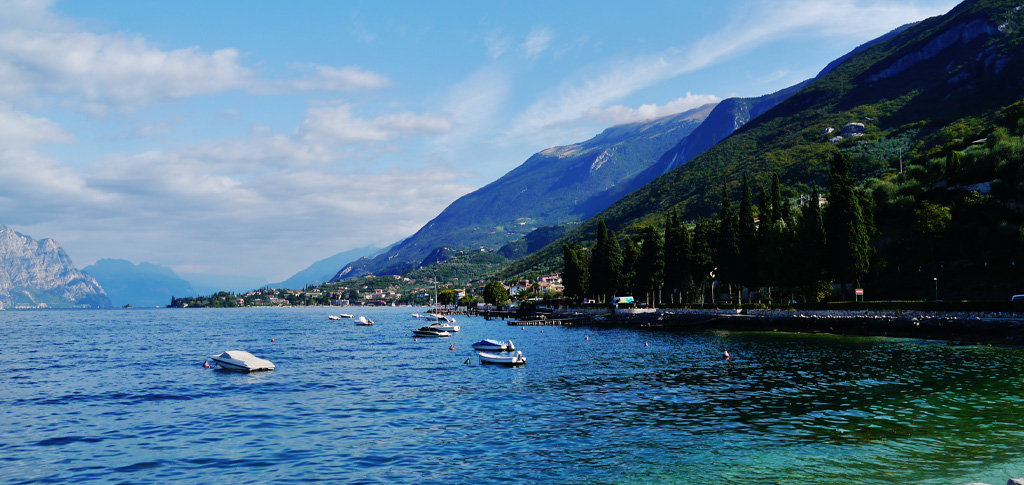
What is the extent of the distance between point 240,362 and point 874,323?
2785 inches

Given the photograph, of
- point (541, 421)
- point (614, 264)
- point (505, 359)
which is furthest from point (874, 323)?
point (614, 264)

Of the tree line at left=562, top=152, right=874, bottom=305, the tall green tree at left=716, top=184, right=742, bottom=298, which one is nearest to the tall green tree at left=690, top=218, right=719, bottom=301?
the tree line at left=562, top=152, right=874, bottom=305

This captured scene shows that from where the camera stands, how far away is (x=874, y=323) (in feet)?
243

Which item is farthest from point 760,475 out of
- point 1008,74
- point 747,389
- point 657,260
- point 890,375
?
point 1008,74

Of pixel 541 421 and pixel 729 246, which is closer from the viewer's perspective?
pixel 541 421

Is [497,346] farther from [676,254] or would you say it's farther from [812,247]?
[676,254]

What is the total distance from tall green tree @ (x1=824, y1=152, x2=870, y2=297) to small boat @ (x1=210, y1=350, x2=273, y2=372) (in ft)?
239

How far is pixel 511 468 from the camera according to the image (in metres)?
21.2

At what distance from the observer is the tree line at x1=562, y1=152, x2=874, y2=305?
83.8 metres

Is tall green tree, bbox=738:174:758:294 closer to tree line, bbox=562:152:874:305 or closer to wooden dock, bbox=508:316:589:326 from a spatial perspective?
tree line, bbox=562:152:874:305

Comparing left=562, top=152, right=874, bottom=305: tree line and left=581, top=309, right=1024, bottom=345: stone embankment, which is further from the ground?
left=562, top=152, right=874, bottom=305: tree line

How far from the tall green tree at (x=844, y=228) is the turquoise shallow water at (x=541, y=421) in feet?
92.8

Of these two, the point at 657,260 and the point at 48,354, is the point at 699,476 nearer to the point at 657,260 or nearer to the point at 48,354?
the point at 48,354

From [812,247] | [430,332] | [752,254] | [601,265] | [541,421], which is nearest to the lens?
[541,421]
